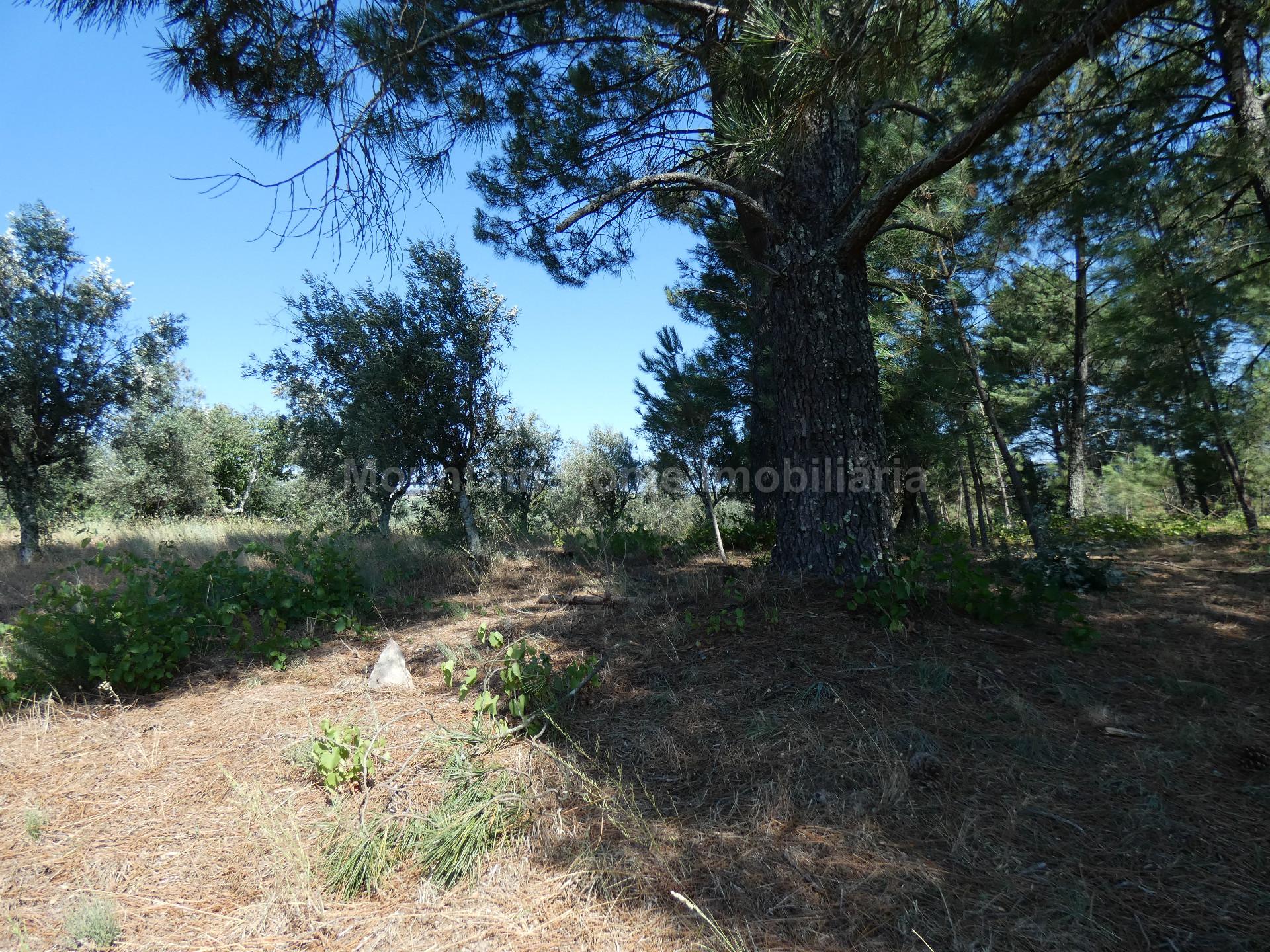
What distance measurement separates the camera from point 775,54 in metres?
2.62

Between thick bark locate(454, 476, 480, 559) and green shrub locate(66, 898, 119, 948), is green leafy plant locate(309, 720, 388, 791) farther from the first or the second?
thick bark locate(454, 476, 480, 559)

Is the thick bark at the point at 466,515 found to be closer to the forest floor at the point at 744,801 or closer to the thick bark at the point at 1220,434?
the forest floor at the point at 744,801

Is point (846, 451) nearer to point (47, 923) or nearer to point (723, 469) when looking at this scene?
point (47, 923)

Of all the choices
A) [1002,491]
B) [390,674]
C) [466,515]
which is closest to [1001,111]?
[390,674]

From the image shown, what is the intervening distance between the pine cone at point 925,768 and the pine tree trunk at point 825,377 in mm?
1480

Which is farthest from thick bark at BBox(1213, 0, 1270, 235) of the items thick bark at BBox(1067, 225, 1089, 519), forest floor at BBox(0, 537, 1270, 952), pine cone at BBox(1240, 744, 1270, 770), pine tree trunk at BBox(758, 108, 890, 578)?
pine cone at BBox(1240, 744, 1270, 770)

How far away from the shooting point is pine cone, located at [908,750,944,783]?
218 centimetres

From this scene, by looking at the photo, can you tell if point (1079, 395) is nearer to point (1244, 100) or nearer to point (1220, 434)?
point (1220, 434)

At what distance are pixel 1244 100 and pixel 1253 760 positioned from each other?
4506 millimetres

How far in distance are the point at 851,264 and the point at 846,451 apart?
124 cm

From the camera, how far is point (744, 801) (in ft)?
7.04

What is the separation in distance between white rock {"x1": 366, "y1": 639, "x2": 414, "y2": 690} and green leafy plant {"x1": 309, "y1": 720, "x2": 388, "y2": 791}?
0.71 metres

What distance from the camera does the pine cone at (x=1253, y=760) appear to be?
7.11 feet

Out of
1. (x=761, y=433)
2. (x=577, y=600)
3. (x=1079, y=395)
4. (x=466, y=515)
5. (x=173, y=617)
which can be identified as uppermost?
(x=1079, y=395)
